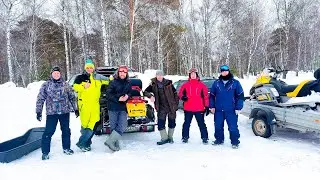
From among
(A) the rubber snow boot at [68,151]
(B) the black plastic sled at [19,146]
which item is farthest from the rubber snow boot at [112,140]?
(B) the black plastic sled at [19,146]

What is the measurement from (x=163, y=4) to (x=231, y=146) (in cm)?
2025

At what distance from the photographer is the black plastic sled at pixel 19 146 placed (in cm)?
558

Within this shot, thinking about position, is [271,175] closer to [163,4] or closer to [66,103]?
[66,103]

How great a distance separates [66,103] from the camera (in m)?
6.00

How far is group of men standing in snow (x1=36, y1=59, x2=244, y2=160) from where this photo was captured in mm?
5926

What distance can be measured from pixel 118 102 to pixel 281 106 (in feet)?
11.3

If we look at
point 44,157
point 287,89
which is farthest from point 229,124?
point 44,157

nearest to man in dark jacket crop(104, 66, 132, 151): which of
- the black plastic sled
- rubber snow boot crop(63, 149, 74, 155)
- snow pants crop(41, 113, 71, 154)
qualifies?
rubber snow boot crop(63, 149, 74, 155)

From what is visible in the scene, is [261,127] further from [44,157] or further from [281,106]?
[44,157]

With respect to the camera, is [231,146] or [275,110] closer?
[231,146]

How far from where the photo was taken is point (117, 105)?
20.3 feet

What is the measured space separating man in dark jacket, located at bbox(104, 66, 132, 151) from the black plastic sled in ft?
4.64

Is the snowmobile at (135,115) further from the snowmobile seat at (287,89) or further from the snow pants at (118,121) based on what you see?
the snowmobile seat at (287,89)

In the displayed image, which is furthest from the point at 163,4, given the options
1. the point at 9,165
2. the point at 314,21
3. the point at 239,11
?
the point at 9,165
